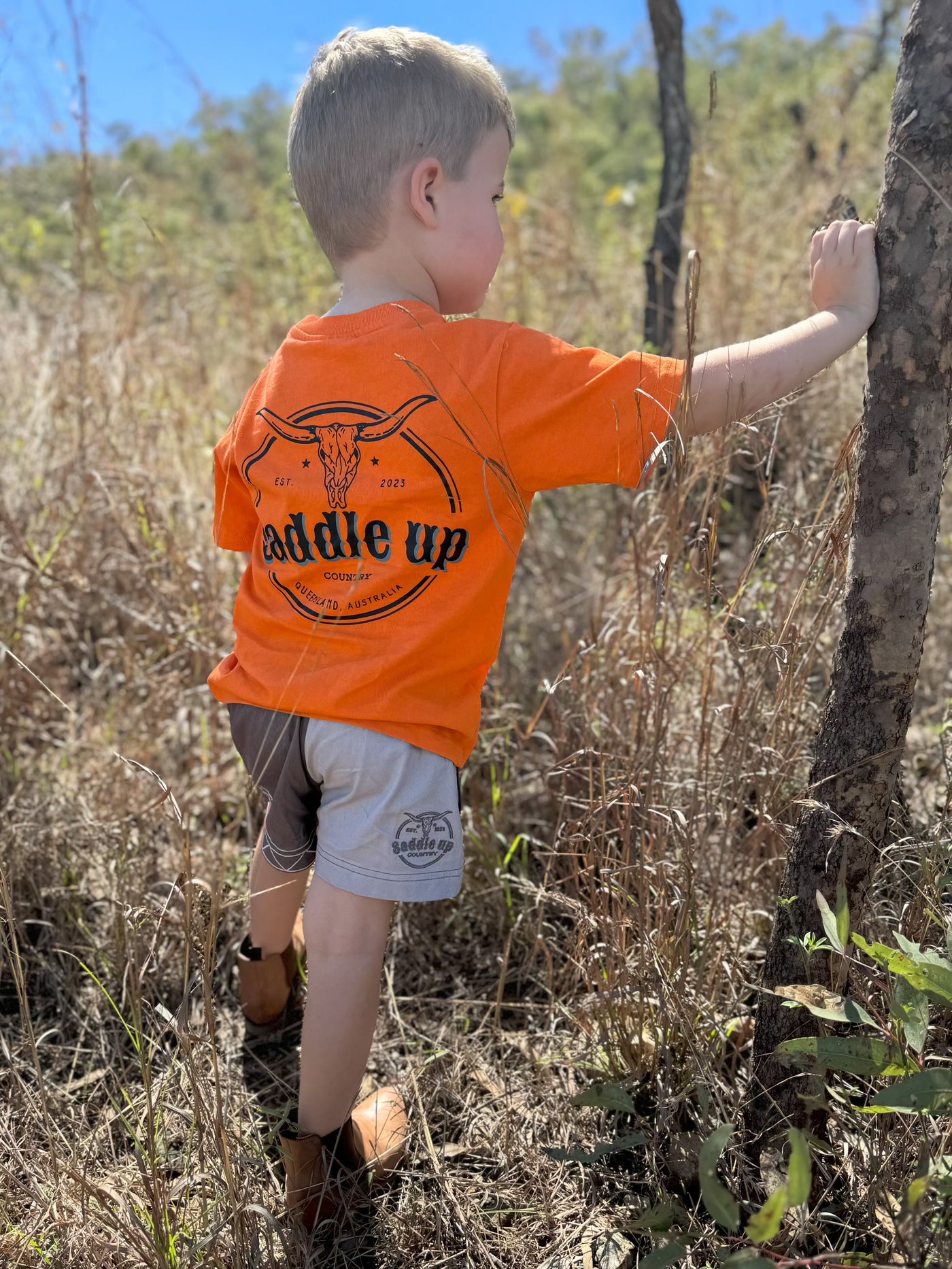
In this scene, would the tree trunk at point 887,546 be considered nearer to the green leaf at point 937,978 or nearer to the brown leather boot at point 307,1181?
the green leaf at point 937,978

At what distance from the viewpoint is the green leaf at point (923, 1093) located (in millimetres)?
930

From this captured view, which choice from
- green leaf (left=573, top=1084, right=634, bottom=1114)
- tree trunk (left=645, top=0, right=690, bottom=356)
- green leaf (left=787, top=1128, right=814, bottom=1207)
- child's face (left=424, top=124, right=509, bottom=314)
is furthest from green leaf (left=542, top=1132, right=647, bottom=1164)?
→ tree trunk (left=645, top=0, right=690, bottom=356)

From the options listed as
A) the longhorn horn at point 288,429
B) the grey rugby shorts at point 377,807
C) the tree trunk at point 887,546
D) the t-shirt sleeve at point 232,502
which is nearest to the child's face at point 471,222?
the longhorn horn at point 288,429

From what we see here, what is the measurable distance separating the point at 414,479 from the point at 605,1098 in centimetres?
90

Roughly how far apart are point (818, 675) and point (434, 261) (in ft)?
4.19

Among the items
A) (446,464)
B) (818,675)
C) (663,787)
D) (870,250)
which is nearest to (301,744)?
(446,464)

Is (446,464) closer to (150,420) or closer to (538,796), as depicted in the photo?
(538,796)

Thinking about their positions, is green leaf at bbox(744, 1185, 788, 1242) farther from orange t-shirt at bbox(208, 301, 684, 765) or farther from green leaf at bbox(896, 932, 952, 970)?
orange t-shirt at bbox(208, 301, 684, 765)

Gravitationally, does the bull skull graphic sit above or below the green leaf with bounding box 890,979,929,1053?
above

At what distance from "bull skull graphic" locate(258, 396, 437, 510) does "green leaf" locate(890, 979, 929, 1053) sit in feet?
3.02

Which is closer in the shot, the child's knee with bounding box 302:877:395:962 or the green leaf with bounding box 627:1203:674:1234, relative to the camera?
the green leaf with bounding box 627:1203:674:1234

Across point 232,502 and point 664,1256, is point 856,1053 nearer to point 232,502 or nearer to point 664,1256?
point 664,1256

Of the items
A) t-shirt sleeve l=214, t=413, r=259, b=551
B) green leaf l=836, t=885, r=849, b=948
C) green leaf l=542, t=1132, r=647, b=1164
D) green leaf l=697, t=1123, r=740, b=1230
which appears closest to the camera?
green leaf l=697, t=1123, r=740, b=1230

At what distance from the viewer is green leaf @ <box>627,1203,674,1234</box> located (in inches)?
46.8
